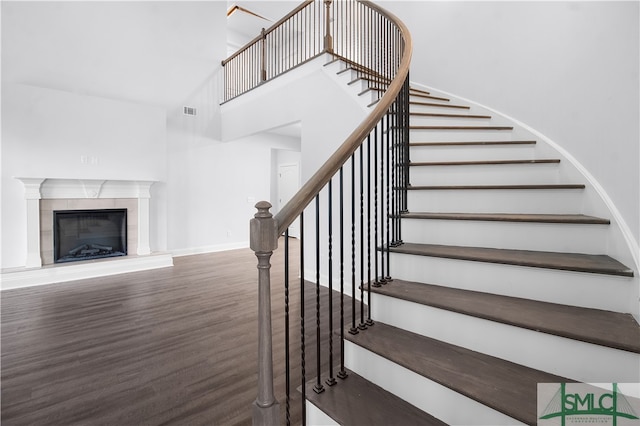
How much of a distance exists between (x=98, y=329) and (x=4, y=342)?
644 mm

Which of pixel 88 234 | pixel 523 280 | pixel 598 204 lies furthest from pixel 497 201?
pixel 88 234

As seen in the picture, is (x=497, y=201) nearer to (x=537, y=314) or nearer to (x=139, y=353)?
(x=537, y=314)

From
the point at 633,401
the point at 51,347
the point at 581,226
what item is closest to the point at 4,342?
the point at 51,347

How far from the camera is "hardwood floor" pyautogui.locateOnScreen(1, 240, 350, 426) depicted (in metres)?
1.72

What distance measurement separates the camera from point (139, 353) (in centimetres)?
232

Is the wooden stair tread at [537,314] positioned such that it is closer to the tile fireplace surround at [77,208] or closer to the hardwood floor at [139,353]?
the hardwood floor at [139,353]

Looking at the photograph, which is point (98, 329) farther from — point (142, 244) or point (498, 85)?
point (498, 85)

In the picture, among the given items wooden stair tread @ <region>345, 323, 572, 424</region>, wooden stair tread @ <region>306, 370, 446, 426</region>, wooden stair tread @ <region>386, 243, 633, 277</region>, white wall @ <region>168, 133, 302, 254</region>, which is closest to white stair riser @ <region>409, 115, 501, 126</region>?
wooden stair tread @ <region>386, 243, 633, 277</region>

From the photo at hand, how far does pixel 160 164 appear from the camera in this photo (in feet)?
17.8

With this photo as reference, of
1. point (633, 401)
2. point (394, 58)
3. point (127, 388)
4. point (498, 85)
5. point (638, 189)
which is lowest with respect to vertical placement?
point (127, 388)

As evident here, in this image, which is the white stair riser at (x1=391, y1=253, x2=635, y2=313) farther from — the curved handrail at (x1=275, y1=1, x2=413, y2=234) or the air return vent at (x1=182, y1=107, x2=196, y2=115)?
the air return vent at (x1=182, y1=107, x2=196, y2=115)

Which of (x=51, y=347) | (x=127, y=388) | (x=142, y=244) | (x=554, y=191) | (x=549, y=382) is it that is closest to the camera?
(x=549, y=382)

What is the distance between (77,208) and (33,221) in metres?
0.55

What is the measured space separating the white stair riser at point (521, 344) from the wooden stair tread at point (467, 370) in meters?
0.04
